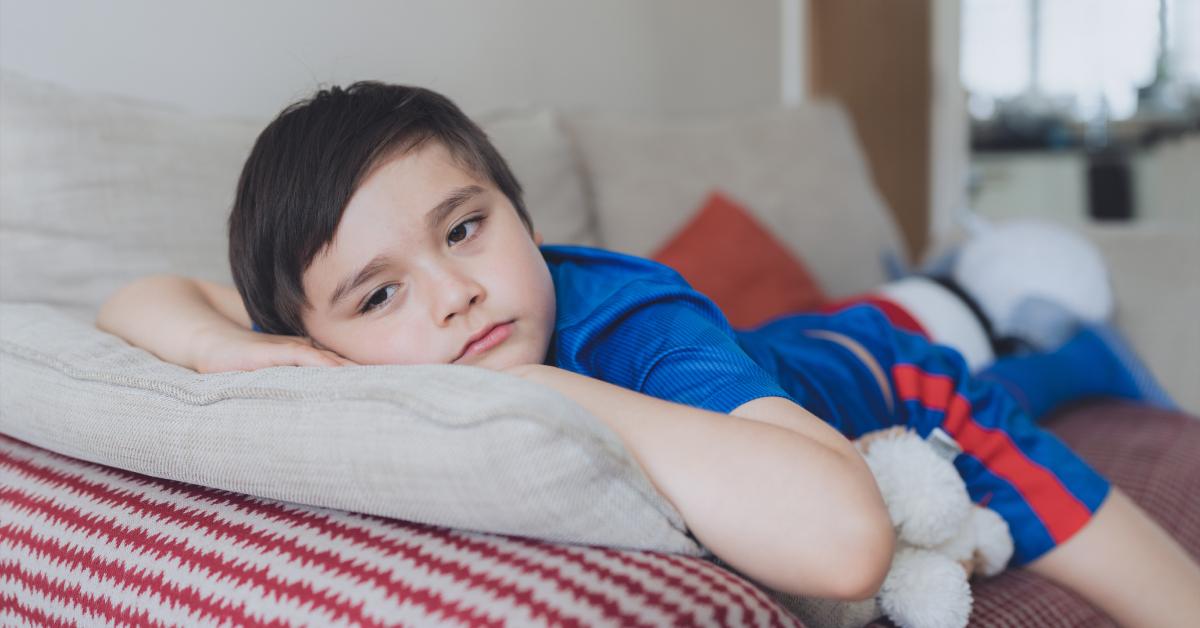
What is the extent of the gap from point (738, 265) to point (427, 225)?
933mm

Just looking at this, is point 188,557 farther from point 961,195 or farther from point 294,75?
point 961,195

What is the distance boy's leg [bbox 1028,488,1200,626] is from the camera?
0.92 m

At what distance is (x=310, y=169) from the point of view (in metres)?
0.80

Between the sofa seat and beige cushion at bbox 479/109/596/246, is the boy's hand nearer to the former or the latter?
the sofa seat

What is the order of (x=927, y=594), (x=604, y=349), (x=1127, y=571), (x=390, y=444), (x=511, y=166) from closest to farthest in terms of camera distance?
(x=390, y=444)
(x=927, y=594)
(x=604, y=349)
(x=1127, y=571)
(x=511, y=166)

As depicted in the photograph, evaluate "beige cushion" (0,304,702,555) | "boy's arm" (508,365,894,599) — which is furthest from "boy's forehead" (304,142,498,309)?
"boy's arm" (508,365,894,599)

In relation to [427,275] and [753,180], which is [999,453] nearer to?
[427,275]

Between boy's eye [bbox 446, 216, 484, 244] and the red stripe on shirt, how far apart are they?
22.1 inches

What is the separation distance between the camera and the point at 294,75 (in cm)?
151

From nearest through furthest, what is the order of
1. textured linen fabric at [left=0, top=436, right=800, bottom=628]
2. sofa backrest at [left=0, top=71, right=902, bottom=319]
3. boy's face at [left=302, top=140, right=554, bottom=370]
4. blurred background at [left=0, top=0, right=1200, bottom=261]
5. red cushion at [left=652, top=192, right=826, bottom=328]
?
textured linen fabric at [left=0, top=436, right=800, bottom=628]
boy's face at [left=302, top=140, right=554, bottom=370]
sofa backrest at [left=0, top=71, right=902, bottom=319]
blurred background at [left=0, top=0, right=1200, bottom=261]
red cushion at [left=652, top=192, right=826, bottom=328]

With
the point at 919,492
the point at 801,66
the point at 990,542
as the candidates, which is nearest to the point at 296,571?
the point at 919,492

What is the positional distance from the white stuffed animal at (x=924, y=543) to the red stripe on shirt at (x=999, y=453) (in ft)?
0.34

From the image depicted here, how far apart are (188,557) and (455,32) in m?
1.34

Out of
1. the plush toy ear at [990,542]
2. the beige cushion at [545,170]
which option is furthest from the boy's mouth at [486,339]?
the beige cushion at [545,170]
